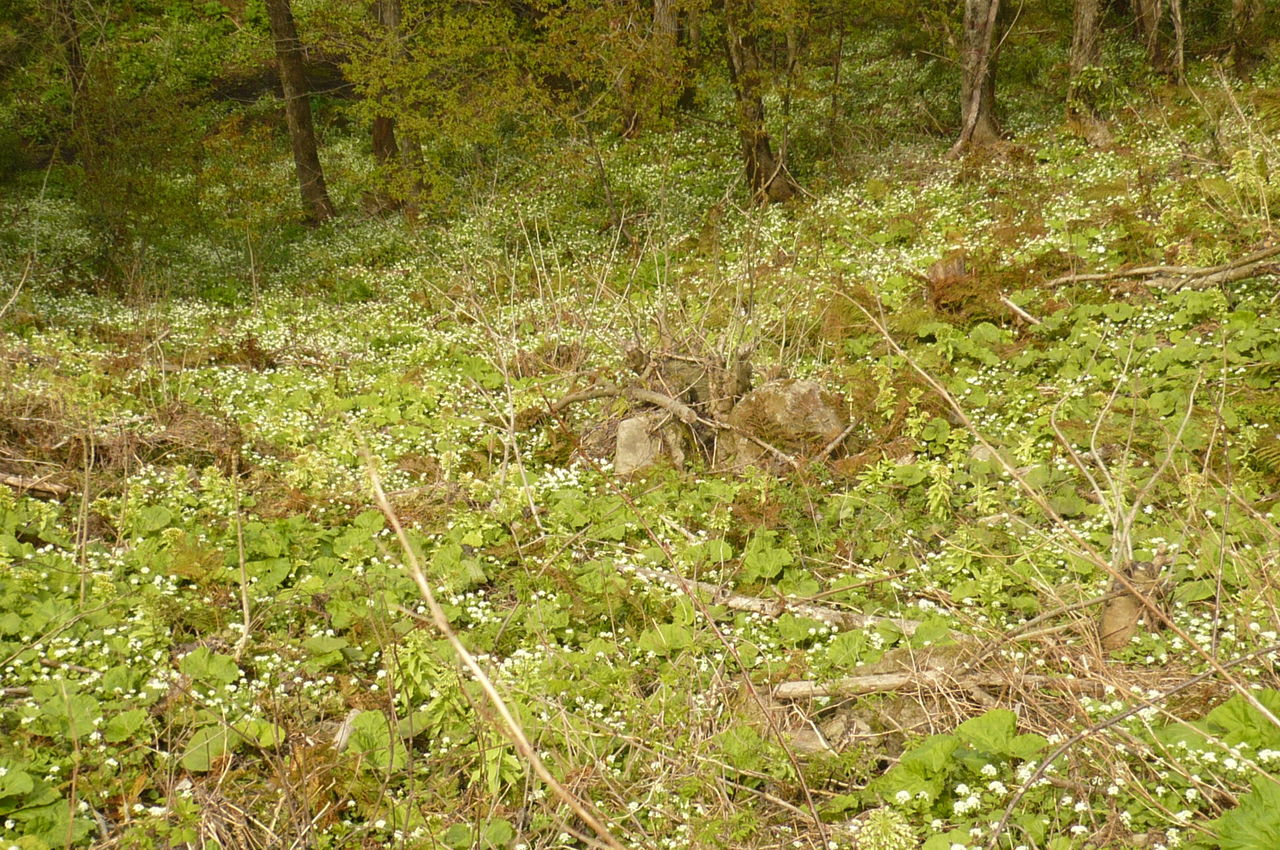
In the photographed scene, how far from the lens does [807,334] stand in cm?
943

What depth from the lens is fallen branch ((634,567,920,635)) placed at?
5012mm

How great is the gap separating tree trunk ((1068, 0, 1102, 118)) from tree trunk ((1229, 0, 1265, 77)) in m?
2.89

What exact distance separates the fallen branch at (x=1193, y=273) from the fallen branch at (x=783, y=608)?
500 centimetres

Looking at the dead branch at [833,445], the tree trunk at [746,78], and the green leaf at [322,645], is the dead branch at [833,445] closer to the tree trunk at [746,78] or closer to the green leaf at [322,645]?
the green leaf at [322,645]

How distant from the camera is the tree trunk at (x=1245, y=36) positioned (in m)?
15.0

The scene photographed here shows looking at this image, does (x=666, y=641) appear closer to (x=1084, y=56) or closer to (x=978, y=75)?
(x=978, y=75)

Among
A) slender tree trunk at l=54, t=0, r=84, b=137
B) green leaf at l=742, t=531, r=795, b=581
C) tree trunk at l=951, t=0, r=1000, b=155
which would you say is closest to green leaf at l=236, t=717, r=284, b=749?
green leaf at l=742, t=531, r=795, b=581

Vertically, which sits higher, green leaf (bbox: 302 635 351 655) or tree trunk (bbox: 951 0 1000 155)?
tree trunk (bbox: 951 0 1000 155)

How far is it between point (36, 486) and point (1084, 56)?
48.8 ft

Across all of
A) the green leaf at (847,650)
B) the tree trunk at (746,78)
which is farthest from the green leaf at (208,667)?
the tree trunk at (746,78)

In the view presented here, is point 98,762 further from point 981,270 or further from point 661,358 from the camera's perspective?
point 981,270

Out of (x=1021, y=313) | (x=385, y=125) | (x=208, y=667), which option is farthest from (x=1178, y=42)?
(x=208, y=667)

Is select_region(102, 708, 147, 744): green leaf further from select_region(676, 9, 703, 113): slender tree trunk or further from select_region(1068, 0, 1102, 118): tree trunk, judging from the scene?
select_region(1068, 0, 1102, 118): tree trunk

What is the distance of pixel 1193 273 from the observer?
26.6 ft
